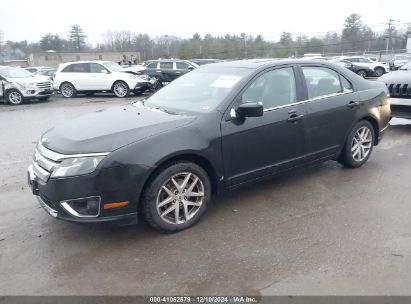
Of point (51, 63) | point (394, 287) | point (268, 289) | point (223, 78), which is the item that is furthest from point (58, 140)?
point (51, 63)

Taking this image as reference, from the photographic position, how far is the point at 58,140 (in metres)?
3.51

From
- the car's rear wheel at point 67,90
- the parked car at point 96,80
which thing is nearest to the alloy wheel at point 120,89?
the parked car at point 96,80

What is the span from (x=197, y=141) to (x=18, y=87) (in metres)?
13.7

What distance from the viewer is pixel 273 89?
4.30 m

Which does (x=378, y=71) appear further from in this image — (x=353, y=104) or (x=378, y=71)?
(x=353, y=104)

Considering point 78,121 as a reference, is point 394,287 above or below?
below

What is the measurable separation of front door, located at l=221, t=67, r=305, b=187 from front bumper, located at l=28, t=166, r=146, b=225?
1.07 m

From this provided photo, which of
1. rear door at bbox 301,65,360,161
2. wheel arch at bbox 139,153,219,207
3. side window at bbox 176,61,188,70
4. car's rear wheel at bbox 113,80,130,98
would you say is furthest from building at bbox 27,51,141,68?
wheel arch at bbox 139,153,219,207

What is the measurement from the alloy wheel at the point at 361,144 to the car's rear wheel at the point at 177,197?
99.9 inches

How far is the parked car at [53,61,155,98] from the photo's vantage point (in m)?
16.5

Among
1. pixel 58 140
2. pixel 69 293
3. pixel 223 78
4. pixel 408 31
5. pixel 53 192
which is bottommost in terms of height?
pixel 69 293

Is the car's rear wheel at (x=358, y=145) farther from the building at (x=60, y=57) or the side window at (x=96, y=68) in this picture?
the building at (x=60, y=57)

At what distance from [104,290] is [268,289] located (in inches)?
47.9

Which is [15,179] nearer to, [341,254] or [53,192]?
[53,192]
